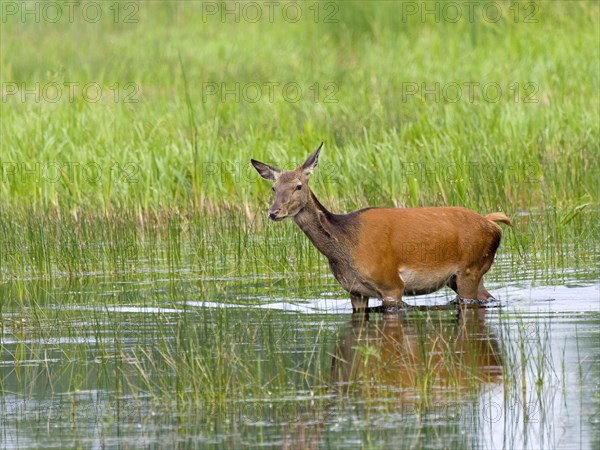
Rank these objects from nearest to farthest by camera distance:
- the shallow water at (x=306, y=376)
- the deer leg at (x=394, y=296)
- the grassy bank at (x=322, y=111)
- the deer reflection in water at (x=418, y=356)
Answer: the shallow water at (x=306, y=376), the deer reflection in water at (x=418, y=356), the deer leg at (x=394, y=296), the grassy bank at (x=322, y=111)

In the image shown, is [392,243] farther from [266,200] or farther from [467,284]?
[266,200]

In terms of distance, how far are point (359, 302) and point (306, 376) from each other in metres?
3.12

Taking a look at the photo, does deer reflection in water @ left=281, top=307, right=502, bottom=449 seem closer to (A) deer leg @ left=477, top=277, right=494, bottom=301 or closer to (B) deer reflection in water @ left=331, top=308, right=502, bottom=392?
(B) deer reflection in water @ left=331, top=308, right=502, bottom=392

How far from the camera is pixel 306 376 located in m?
8.45

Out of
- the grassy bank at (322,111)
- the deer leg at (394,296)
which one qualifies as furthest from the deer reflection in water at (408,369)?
the grassy bank at (322,111)

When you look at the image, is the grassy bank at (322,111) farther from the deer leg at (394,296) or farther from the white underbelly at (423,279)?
the deer leg at (394,296)

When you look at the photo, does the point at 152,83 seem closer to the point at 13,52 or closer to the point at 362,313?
the point at 13,52

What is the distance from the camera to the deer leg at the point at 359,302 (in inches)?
451

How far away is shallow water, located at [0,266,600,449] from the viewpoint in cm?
723

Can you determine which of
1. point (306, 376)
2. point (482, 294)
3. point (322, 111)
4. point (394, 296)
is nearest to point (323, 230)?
point (394, 296)

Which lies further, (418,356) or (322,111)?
(322,111)

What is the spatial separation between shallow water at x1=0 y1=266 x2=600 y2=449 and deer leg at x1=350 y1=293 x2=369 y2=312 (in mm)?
Answer: 160

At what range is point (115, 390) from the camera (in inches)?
332

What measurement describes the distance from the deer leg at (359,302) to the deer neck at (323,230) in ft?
1.18
